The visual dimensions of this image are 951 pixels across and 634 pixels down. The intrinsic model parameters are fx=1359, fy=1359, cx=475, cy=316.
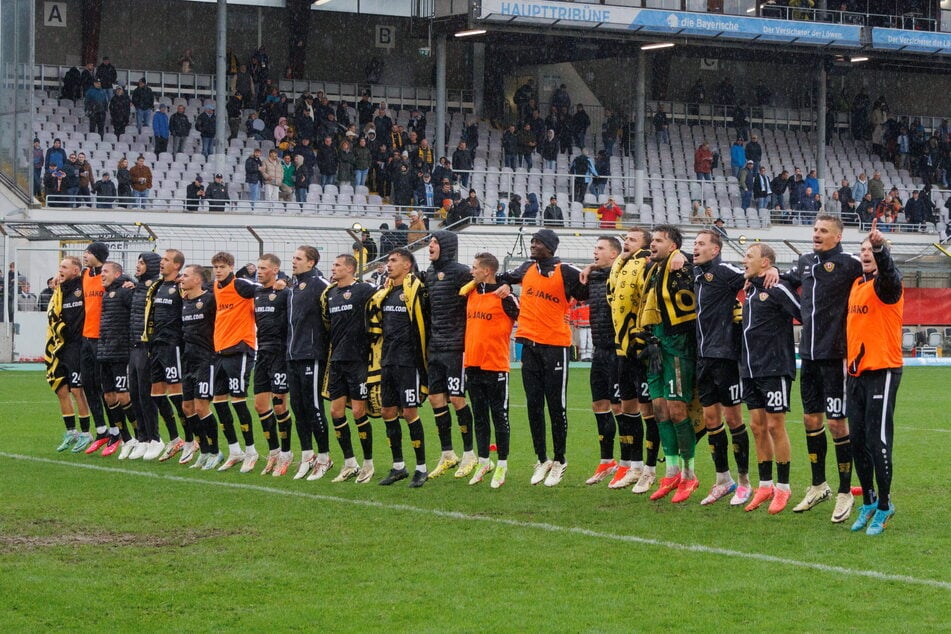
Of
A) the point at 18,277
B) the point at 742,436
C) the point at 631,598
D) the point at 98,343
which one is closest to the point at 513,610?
the point at 631,598

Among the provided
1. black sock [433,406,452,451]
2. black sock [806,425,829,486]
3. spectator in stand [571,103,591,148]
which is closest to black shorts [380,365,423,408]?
black sock [433,406,452,451]

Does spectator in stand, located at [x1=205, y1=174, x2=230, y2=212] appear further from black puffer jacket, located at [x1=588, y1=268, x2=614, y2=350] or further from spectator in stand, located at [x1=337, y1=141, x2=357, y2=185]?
black puffer jacket, located at [x1=588, y1=268, x2=614, y2=350]

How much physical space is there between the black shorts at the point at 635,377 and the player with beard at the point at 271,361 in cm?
326

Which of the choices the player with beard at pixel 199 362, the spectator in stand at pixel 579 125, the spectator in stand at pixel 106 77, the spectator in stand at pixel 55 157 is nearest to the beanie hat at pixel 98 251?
the player with beard at pixel 199 362

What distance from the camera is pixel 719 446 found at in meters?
10.6

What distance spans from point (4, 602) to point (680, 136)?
38.6 m

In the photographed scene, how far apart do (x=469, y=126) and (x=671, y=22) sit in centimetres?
664

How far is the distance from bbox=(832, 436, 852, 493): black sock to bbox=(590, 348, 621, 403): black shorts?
2.49 m

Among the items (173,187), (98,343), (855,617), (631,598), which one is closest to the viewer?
(855,617)

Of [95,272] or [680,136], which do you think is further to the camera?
[680,136]

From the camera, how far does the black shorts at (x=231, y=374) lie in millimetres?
12859

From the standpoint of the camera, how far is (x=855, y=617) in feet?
22.1

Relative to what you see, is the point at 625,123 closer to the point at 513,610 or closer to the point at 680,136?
the point at 680,136

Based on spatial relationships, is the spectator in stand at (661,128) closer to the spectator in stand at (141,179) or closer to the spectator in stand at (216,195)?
the spectator in stand at (216,195)
